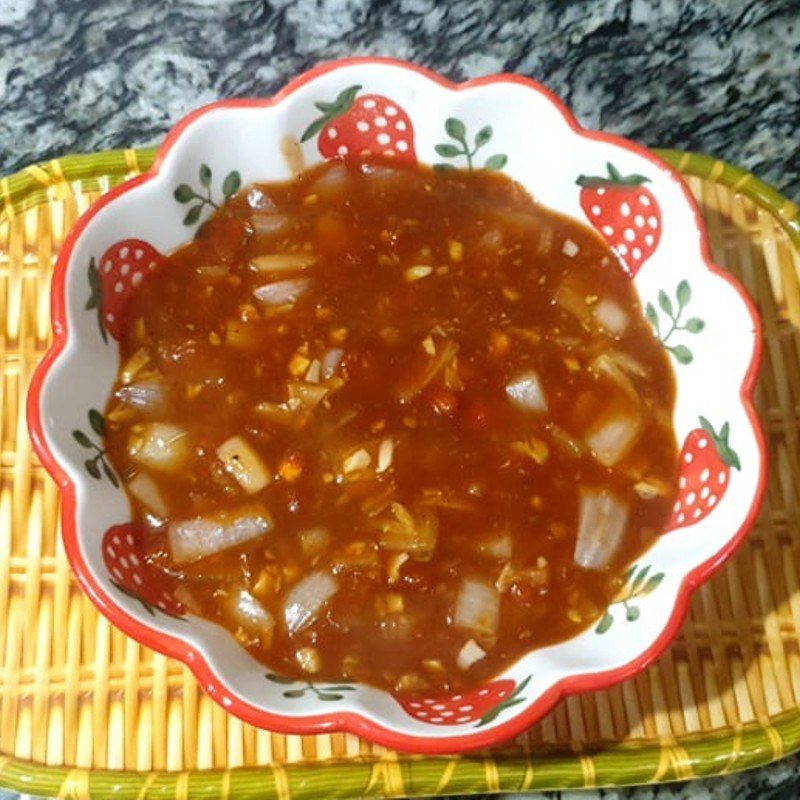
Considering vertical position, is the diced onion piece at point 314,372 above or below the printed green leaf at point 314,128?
below

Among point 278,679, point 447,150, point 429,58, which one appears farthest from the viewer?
point 429,58

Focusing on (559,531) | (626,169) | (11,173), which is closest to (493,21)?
(626,169)

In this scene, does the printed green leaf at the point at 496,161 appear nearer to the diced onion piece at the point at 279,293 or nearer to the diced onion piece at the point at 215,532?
the diced onion piece at the point at 279,293

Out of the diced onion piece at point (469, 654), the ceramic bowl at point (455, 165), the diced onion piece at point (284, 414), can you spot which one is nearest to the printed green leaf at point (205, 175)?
the ceramic bowl at point (455, 165)

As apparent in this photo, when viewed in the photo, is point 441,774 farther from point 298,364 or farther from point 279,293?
point 279,293

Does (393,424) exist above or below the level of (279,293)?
below

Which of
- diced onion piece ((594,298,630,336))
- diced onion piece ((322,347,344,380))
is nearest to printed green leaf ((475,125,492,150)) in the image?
diced onion piece ((594,298,630,336))

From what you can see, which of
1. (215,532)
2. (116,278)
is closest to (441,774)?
(215,532)

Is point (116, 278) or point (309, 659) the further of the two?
point (116, 278)
